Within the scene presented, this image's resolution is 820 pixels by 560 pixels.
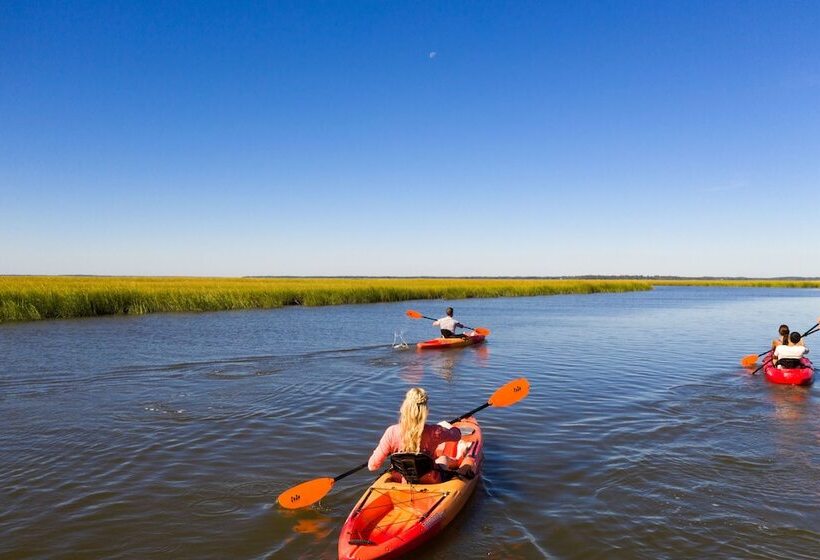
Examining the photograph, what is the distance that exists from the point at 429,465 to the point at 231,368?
10873 mm

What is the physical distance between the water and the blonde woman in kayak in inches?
32.1

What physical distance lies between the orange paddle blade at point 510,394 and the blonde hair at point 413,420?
2.93 metres

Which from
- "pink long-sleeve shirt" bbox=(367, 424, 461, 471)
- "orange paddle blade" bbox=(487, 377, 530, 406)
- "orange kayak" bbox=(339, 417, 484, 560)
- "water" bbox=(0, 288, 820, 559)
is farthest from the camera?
"orange paddle blade" bbox=(487, 377, 530, 406)

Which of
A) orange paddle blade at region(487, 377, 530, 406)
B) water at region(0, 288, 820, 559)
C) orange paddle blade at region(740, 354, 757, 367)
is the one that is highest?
orange paddle blade at region(487, 377, 530, 406)

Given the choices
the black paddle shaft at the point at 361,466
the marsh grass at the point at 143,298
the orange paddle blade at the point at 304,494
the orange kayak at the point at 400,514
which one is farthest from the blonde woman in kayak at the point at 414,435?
the marsh grass at the point at 143,298

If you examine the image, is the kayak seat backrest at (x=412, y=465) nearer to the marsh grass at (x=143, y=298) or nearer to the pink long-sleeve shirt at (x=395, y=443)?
the pink long-sleeve shirt at (x=395, y=443)

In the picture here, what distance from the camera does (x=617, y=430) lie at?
1003 centimetres

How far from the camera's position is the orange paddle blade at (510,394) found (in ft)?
29.5

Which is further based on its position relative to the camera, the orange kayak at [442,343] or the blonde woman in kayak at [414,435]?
the orange kayak at [442,343]

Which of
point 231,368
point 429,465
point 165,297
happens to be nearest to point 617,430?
point 429,465

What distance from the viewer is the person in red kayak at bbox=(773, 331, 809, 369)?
14.0 meters

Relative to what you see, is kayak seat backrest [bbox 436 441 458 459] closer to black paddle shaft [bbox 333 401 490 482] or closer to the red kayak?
black paddle shaft [bbox 333 401 490 482]

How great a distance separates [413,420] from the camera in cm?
618

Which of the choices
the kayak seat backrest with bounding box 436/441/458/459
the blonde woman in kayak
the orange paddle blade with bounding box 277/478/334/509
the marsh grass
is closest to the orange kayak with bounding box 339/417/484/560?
the kayak seat backrest with bounding box 436/441/458/459
